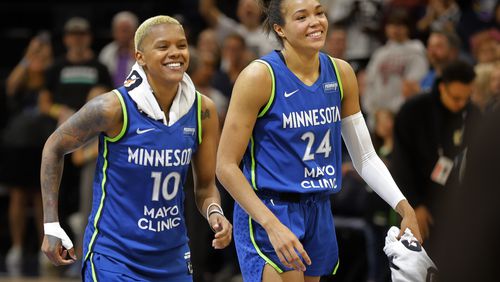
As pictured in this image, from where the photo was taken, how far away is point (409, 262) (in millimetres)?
3812

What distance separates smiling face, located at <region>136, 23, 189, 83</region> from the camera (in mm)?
4676

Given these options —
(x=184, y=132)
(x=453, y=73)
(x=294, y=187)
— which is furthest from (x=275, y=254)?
(x=453, y=73)

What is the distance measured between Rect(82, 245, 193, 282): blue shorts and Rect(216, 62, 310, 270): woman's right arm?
1.85ft

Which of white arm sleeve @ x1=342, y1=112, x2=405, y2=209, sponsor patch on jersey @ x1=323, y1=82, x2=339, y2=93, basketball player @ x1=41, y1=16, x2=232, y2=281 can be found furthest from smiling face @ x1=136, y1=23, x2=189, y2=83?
white arm sleeve @ x1=342, y1=112, x2=405, y2=209

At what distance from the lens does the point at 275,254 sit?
4504 millimetres

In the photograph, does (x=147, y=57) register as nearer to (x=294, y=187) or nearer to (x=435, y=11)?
(x=294, y=187)

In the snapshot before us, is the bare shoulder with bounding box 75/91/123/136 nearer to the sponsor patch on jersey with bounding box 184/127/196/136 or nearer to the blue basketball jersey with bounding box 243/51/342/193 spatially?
the sponsor patch on jersey with bounding box 184/127/196/136

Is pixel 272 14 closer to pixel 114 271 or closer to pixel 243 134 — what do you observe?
pixel 243 134

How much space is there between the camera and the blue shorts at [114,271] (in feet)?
15.0

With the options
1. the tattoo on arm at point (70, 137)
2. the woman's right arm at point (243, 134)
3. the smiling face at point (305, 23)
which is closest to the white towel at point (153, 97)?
the tattoo on arm at point (70, 137)

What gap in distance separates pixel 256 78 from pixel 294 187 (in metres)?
0.51

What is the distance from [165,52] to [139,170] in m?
0.55

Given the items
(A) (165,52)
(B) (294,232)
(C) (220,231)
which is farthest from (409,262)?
(A) (165,52)

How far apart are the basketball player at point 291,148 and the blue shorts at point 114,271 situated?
0.32m
